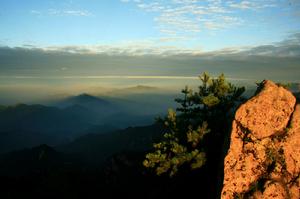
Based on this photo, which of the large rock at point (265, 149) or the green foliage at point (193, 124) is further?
the green foliage at point (193, 124)

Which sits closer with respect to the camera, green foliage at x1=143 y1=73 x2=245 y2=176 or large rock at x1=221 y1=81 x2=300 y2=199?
large rock at x1=221 y1=81 x2=300 y2=199

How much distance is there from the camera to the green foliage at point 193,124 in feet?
139

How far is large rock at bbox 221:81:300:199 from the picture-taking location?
3148cm

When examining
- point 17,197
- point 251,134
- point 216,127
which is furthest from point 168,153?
point 17,197

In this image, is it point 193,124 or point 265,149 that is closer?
point 265,149

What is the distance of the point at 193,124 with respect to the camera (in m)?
47.5

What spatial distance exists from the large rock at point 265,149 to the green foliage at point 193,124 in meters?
7.68

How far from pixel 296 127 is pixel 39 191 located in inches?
3531

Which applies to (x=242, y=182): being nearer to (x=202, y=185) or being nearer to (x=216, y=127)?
(x=202, y=185)

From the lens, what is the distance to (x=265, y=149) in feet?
111

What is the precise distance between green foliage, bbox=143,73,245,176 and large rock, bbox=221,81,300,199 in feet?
25.2

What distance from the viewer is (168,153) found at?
47406mm

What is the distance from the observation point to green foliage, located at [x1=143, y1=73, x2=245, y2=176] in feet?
139

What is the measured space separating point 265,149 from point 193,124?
1474 cm
